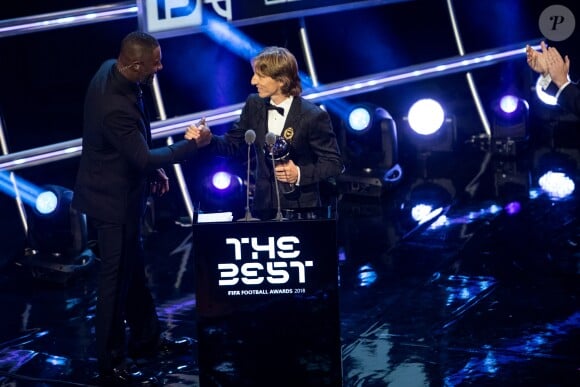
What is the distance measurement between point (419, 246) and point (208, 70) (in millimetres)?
2518

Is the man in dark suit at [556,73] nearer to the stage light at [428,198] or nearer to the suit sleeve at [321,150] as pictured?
the suit sleeve at [321,150]

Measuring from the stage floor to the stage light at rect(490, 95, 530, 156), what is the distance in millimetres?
348

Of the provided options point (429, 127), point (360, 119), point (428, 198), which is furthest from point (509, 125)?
point (360, 119)

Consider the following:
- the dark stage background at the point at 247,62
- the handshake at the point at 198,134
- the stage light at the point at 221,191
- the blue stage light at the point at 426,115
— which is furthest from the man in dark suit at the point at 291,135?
the blue stage light at the point at 426,115

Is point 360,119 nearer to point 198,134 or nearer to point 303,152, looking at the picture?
point 303,152

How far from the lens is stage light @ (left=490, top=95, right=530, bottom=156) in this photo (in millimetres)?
8961

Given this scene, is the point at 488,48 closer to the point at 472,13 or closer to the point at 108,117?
the point at 472,13

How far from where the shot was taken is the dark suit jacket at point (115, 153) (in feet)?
15.5

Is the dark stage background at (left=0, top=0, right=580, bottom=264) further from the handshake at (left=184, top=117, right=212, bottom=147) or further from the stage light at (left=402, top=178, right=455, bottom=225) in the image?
the handshake at (left=184, top=117, right=212, bottom=147)

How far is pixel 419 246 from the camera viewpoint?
275 inches

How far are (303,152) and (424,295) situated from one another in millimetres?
1492

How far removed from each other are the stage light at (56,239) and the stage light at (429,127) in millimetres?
3405

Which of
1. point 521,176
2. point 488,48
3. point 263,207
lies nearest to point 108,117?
point 263,207

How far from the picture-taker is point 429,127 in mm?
8961
